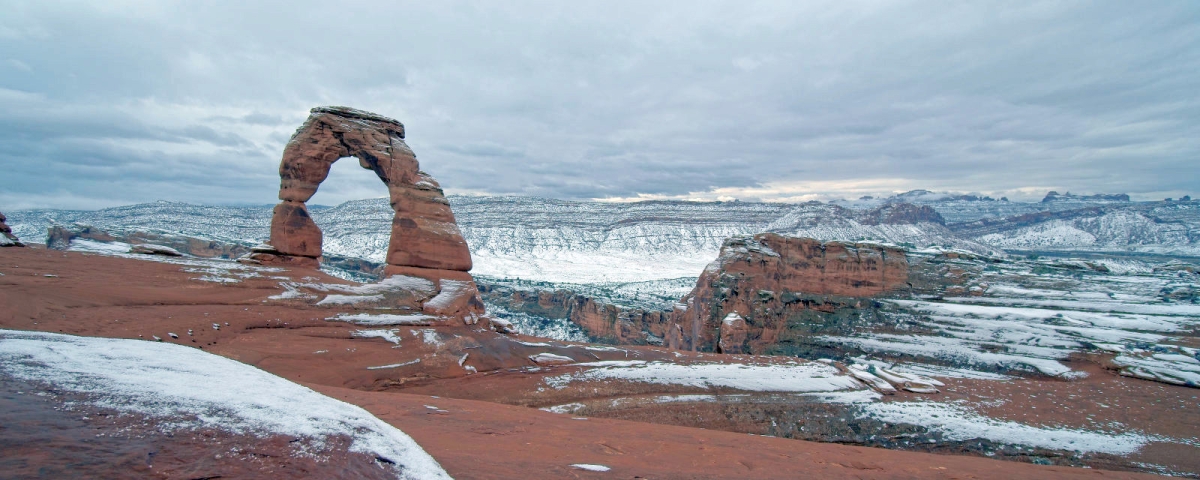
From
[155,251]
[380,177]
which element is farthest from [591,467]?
[155,251]

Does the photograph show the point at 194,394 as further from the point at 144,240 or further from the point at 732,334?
the point at 144,240

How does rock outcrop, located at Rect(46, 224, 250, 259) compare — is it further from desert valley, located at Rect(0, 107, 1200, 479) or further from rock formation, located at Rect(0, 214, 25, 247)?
rock formation, located at Rect(0, 214, 25, 247)

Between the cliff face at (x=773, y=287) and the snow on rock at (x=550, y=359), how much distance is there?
67.5ft

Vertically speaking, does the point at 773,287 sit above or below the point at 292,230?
below

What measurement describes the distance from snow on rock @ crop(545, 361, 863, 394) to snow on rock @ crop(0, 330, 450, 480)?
36.3 feet

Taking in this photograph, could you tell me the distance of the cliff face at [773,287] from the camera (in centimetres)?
4122

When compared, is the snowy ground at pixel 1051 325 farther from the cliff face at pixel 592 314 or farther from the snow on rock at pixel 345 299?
the snow on rock at pixel 345 299

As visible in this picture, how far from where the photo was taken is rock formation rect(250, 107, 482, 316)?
2484 cm

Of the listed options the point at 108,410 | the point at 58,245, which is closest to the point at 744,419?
the point at 108,410

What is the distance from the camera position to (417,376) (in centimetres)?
1698

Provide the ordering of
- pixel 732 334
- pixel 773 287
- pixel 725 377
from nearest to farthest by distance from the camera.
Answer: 1. pixel 725 377
2. pixel 732 334
3. pixel 773 287

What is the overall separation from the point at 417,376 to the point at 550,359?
539cm

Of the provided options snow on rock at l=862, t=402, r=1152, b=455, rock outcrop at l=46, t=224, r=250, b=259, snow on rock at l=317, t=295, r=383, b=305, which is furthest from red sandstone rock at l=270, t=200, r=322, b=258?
rock outcrop at l=46, t=224, r=250, b=259

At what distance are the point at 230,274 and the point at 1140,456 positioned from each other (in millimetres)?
29807
